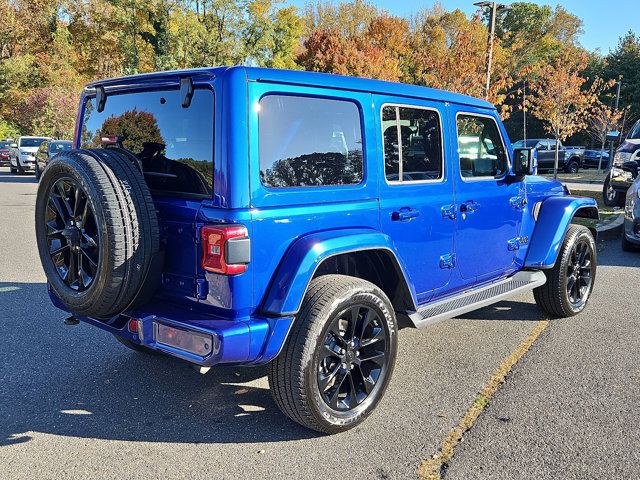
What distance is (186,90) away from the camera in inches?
113

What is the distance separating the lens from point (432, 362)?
414cm

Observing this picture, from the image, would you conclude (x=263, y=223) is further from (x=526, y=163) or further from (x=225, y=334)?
(x=526, y=163)

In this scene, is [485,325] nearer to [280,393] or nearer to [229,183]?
[280,393]

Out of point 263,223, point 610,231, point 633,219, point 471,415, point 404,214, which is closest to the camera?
point 263,223

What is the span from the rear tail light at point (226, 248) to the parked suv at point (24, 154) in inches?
943

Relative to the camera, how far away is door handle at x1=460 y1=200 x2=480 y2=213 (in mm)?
4012

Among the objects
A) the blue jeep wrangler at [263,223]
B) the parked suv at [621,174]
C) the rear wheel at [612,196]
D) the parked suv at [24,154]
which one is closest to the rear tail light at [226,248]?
the blue jeep wrangler at [263,223]

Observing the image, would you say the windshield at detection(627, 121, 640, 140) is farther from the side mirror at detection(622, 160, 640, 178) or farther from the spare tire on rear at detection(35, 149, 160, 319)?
the spare tire on rear at detection(35, 149, 160, 319)

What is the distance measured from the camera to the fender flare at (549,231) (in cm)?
482

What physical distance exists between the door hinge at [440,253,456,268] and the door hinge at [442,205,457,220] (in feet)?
0.89

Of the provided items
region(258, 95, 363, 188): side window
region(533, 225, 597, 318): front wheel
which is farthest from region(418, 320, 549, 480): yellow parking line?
region(258, 95, 363, 188): side window

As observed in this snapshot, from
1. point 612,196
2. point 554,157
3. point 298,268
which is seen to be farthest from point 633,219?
point 554,157

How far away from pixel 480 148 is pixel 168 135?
8.19 feet

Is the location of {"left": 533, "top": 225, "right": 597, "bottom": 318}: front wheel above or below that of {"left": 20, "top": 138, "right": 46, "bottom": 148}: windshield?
below
